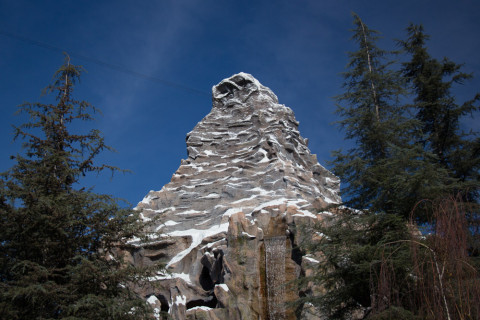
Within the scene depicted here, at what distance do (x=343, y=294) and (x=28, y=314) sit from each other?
731 centimetres

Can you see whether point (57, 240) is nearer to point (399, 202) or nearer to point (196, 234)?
point (399, 202)

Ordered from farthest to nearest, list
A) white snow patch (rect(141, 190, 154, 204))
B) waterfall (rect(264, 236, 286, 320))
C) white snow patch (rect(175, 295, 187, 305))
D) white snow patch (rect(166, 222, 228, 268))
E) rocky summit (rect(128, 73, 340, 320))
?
white snow patch (rect(141, 190, 154, 204)) < white snow patch (rect(166, 222, 228, 268)) < rocky summit (rect(128, 73, 340, 320)) < waterfall (rect(264, 236, 286, 320)) < white snow patch (rect(175, 295, 187, 305))

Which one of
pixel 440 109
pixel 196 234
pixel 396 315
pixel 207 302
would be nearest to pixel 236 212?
pixel 196 234

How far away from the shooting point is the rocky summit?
82.6ft

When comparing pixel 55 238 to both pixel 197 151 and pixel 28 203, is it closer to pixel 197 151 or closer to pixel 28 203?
pixel 28 203

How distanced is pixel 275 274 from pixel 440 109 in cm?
1392

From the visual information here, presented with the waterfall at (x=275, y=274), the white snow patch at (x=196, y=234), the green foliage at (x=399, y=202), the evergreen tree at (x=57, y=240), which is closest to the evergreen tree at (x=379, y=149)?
the green foliage at (x=399, y=202)

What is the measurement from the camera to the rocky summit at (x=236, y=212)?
2517 centimetres

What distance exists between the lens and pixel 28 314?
8.98 meters

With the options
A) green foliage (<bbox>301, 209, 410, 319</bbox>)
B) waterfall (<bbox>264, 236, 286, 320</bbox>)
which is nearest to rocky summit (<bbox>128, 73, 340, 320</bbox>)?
waterfall (<bbox>264, 236, 286, 320</bbox>)

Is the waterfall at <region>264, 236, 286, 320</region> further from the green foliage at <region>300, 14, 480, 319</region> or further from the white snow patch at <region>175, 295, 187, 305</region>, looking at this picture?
the green foliage at <region>300, 14, 480, 319</region>

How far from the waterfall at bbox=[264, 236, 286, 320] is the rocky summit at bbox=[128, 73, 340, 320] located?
0.19 ft

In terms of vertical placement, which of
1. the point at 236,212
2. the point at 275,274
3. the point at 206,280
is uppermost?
the point at 236,212

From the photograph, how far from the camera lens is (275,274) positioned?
2606 cm
